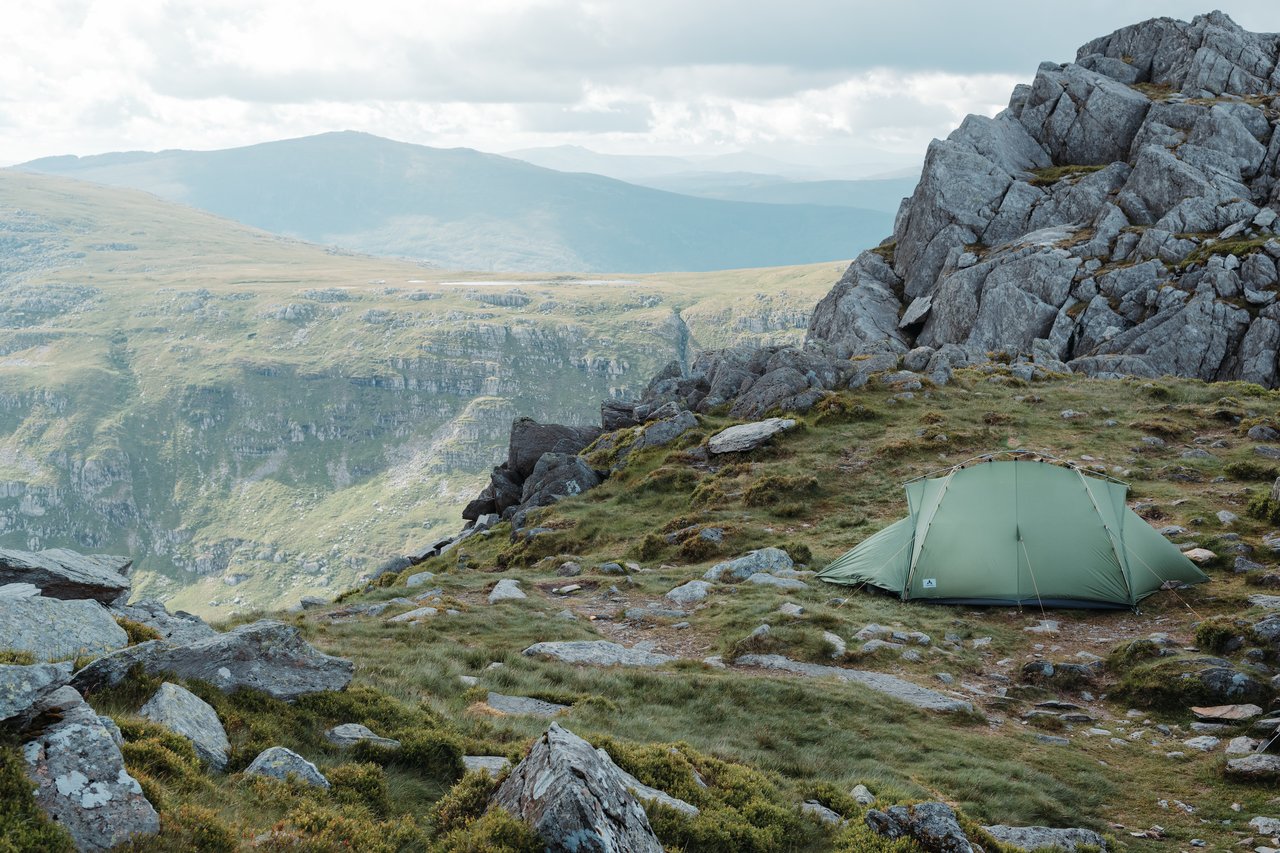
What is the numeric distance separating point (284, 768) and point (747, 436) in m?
32.8

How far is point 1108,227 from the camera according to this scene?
7225 cm

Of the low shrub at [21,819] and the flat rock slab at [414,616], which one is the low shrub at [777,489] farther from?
the low shrub at [21,819]

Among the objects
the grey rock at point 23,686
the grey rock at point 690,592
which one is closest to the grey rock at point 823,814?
the grey rock at point 23,686

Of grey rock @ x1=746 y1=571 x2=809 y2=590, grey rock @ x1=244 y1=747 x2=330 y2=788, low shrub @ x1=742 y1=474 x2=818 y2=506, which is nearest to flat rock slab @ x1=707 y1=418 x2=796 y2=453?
low shrub @ x1=742 y1=474 x2=818 y2=506

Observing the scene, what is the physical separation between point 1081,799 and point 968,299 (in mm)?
64957

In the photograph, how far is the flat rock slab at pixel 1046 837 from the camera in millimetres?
12102

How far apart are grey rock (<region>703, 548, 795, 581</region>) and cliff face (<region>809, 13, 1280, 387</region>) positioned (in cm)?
3630

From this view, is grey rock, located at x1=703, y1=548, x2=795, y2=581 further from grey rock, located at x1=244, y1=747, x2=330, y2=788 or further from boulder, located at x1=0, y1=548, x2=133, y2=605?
grey rock, located at x1=244, y1=747, x2=330, y2=788

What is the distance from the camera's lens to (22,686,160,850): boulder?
25.6ft

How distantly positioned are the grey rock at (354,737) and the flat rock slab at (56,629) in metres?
3.49

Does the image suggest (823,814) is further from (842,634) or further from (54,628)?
(54,628)

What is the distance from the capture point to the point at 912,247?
84.8m

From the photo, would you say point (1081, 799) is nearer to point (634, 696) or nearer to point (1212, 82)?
point (634, 696)

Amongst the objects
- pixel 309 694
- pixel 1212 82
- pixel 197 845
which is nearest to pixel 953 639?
pixel 309 694
